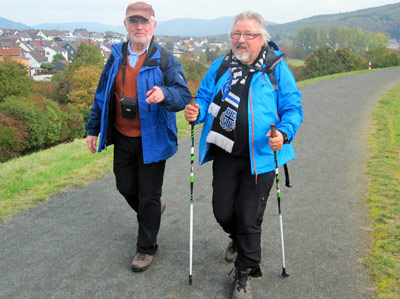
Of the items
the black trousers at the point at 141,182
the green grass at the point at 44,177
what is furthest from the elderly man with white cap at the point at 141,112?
the green grass at the point at 44,177

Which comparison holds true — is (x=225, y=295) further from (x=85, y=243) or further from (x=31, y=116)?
(x=31, y=116)

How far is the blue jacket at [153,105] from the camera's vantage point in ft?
11.3

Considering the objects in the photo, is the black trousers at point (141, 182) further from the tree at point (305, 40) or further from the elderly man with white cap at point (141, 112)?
the tree at point (305, 40)

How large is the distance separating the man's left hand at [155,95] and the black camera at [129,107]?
231mm

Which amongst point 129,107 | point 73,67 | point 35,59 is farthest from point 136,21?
point 35,59

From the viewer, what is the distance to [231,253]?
3779 millimetres

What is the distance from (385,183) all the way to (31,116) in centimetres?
3715

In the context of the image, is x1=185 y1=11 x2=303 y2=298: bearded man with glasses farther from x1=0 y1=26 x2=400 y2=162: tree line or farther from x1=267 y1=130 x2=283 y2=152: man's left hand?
x1=0 y1=26 x2=400 y2=162: tree line

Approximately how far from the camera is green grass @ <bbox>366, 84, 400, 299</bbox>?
3428 millimetres

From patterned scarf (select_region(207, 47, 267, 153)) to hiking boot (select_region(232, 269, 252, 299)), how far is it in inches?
41.7

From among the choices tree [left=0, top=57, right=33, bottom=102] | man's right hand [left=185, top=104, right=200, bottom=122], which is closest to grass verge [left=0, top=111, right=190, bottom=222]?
man's right hand [left=185, top=104, right=200, bottom=122]

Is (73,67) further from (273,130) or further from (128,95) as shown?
(273,130)

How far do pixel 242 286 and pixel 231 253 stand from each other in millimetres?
597

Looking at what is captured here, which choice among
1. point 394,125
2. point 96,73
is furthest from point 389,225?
point 96,73
